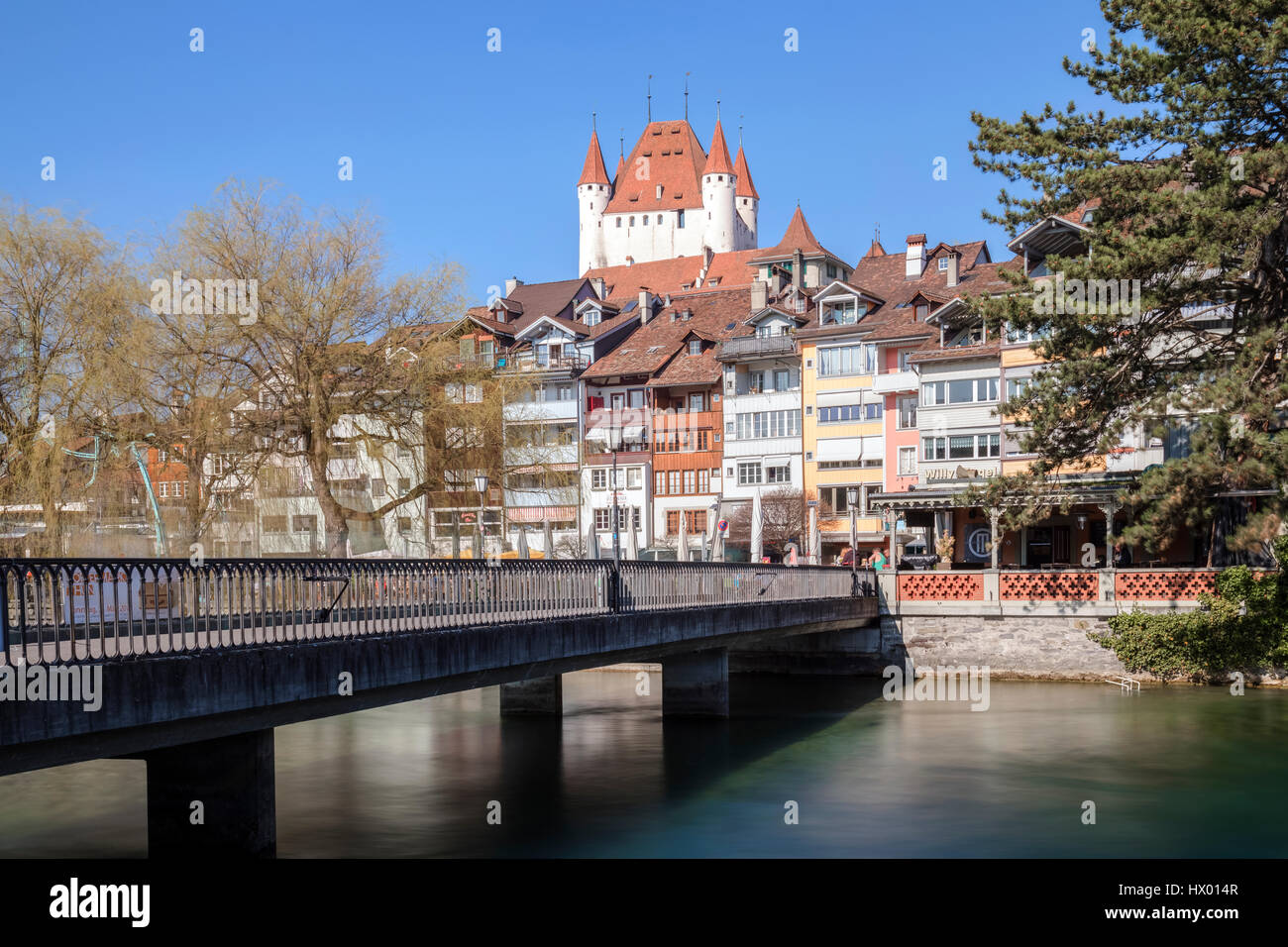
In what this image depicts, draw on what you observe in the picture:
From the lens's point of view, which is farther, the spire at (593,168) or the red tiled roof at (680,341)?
the spire at (593,168)

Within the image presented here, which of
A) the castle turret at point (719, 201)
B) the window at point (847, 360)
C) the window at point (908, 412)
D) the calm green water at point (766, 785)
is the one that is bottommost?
the calm green water at point (766, 785)

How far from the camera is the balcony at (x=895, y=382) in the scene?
6706 centimetres

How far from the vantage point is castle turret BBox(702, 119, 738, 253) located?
502 feet

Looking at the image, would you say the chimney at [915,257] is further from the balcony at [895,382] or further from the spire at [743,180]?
the spire at [743,180]

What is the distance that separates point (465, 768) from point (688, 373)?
175ft

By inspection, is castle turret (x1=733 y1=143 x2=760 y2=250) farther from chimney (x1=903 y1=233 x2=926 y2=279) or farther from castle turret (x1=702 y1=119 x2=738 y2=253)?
chimney (x1=903 y1=233 x2=926 y2=279)

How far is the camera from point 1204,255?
1233 inches

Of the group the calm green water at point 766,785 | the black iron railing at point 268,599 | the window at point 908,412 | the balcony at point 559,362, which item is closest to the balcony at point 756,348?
the window at point 908,412

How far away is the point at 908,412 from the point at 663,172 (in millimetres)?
93589

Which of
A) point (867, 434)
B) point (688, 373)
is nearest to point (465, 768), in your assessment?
point (867, 434)

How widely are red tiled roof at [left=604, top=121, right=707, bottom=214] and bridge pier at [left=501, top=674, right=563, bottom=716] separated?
4914 inches

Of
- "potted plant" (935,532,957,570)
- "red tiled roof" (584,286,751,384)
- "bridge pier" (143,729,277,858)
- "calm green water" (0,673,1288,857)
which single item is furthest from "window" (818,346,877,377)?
"bridge pier" (143,729,277,858)

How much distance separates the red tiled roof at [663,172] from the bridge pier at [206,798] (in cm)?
14184
